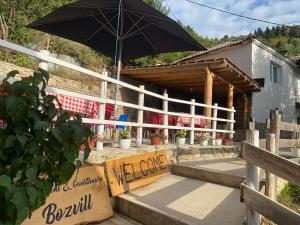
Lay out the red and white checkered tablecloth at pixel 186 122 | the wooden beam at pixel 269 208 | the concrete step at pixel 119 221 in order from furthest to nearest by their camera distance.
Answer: the red and white checkered tablecloth at pixel 186 122, the concrete step at pixel 119 221, the wooden beam at pixel 269 208

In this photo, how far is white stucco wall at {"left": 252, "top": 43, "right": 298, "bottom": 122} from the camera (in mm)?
16875

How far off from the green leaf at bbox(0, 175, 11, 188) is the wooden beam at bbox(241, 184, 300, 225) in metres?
2.03

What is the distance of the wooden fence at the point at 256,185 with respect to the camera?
253cm

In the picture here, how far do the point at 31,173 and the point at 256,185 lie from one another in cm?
232

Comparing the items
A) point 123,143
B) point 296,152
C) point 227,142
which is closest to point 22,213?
point 123,143

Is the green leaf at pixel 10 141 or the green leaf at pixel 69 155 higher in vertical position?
the green leaf at pixel 10 141

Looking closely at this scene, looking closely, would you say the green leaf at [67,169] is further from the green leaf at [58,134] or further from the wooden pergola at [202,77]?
the wooden pergola at [202,77]

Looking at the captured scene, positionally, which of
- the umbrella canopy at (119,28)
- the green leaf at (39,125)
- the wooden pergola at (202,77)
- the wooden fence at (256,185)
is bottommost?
the wooden fence at (256,185)

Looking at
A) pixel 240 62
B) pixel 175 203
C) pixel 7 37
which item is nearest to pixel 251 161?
pixel 175 203

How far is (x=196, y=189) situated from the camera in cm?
495

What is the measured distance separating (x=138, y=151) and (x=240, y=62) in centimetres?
1308

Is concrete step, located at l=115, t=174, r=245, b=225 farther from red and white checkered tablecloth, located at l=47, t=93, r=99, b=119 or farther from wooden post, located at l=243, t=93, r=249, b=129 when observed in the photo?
wooden post, located at l=243, t=93, r=249, b=129

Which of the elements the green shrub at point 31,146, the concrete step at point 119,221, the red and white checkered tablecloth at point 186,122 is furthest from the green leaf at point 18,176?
the red and white checkered tablecloth at point 186,122

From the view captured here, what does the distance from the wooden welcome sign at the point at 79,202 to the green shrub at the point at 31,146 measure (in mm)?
1870
